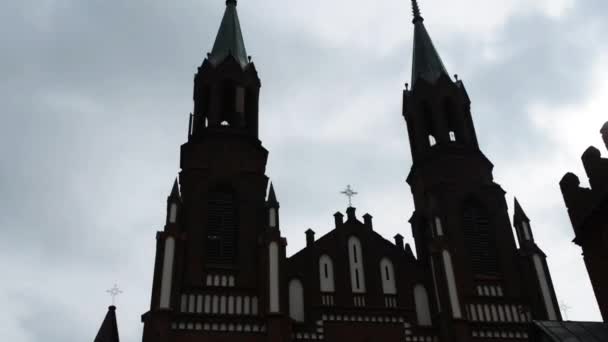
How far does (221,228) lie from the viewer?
26.6 meters

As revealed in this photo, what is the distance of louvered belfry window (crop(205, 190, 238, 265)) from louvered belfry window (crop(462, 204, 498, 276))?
890 centimetres

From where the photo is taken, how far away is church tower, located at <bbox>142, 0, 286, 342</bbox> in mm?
23391

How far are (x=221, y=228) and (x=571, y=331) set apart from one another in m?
13.0

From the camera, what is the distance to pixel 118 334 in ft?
86.5

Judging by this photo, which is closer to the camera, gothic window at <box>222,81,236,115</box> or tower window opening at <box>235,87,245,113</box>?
tower window opening at <box>235,87,245,113</box>

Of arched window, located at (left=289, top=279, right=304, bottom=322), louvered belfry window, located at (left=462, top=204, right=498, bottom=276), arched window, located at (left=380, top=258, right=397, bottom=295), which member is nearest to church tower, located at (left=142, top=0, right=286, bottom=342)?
arched window, located at (left=289, top=279, right=304, bottom=322)

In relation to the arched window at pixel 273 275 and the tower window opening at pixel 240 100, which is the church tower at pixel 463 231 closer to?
the arched window at pixel 273 275

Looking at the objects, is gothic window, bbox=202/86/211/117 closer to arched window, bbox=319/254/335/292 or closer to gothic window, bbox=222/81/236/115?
gothic window, bbox=222/81/236/115

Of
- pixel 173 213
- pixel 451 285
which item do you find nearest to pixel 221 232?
pixel 173 213

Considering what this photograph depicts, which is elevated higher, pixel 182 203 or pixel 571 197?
pixel 182 203

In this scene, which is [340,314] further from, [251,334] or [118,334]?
[118,334]

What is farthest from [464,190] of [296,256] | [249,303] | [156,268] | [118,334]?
[118,334]

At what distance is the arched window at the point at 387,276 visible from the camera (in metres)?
25.9

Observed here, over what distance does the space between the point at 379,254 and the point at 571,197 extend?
8051 millimetres
